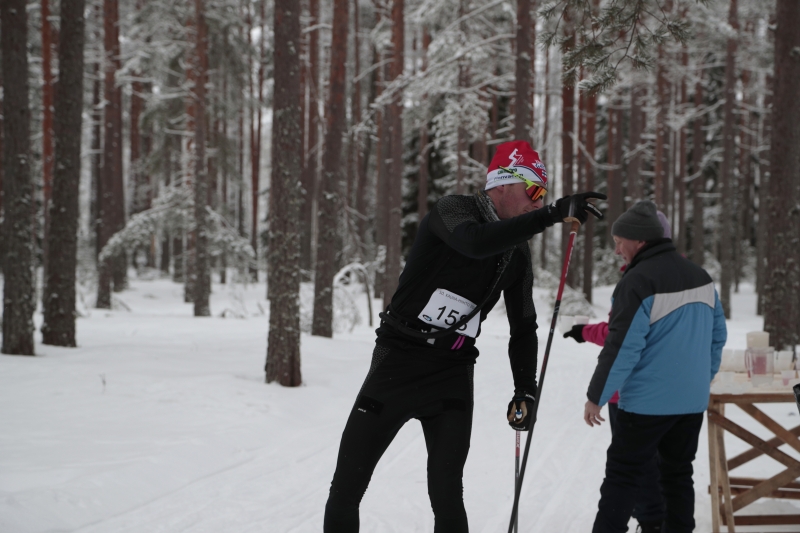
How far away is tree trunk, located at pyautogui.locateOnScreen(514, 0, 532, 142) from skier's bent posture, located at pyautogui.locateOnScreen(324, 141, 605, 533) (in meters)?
10.0

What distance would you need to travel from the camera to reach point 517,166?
3.05 meters

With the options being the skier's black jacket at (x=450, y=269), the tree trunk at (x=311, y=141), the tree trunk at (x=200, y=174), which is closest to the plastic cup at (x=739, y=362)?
the skier's black jacket at (x=450, y=269)

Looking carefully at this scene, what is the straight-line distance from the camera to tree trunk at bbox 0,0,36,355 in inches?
342

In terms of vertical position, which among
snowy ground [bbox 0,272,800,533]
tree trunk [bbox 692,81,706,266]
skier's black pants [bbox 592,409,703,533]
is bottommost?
snowy ground [bbox 0,272,800,533]

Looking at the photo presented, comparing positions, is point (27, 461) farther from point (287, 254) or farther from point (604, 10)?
point (604, 10)

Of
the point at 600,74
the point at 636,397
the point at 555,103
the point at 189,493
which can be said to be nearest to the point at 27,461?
the point at 189,493

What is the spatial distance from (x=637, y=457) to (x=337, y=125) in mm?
9922

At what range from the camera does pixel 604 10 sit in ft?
17.3

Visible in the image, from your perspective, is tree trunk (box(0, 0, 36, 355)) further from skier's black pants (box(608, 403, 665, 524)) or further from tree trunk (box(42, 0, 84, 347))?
skier's black pants (box(608, 403, 665, 524))

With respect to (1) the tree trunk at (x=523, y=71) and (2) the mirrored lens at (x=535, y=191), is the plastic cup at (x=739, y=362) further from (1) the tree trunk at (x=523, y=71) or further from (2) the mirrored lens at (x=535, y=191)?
(1) the tree trunk at (x=523, y=71)

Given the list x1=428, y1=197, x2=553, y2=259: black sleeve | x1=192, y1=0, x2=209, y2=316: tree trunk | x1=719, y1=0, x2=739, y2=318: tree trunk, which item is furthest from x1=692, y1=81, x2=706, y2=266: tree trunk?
x1=428, y1=197, x2=553, y2=259: black sleeve

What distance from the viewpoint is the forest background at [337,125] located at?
8453 millimetres

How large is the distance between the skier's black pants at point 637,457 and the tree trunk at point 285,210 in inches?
212

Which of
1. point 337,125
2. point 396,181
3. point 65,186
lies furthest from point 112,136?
point 65,186
